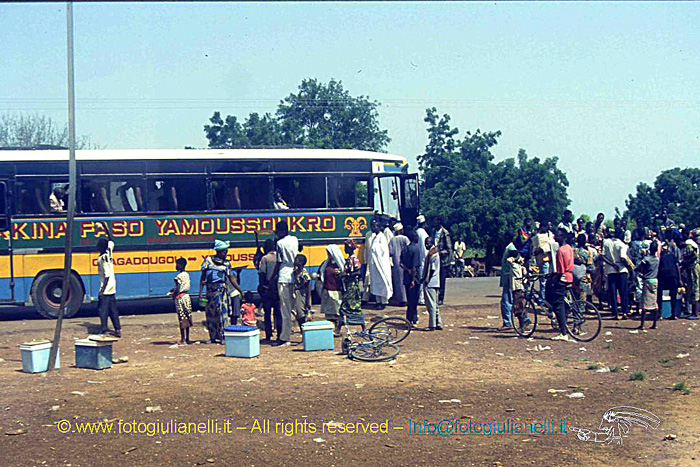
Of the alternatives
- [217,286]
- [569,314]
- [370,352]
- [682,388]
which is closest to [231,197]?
[217,286]

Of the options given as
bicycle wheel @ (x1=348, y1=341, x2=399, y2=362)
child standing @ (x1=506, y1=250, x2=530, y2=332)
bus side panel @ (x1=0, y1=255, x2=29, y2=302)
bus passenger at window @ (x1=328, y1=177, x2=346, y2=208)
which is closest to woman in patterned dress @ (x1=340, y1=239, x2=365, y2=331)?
bicycle wheel @ (x1=348, y1=341, x2=399, y2=362)

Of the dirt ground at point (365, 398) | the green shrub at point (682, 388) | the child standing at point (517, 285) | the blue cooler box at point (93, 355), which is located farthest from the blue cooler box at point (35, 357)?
the green shrub at point (682, 388)

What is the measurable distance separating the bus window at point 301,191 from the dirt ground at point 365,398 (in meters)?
4.71

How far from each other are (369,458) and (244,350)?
489cm

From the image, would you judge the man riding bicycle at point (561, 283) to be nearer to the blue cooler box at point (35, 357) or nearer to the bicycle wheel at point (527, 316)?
the bicycle wheel at point (527, 316)

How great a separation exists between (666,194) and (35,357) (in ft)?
165

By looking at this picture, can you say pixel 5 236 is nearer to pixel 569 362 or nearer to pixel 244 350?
pixel 244 350

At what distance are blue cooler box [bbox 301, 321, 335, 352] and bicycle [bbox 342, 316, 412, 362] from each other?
309mm

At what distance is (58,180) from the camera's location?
52.2 feet

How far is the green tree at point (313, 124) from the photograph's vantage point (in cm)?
5297

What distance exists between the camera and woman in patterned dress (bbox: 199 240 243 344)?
39.2 ft

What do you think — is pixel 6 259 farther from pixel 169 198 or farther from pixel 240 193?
pixel 240 193

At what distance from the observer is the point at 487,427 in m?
7.38

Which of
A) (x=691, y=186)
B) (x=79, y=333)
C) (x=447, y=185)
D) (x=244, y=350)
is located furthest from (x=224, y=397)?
(x=691, y=186)
